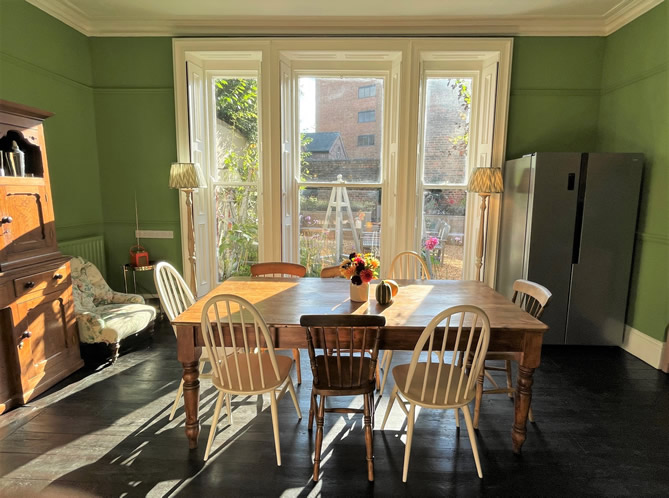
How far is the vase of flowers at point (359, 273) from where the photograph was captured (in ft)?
7.38

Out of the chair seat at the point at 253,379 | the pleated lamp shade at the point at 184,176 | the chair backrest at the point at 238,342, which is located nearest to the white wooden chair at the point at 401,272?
the chair seat at the point at 253,379

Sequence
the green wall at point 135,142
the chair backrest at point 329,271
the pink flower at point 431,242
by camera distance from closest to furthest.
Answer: the chair backrest at point 329,271 → the green wall at point 135,142 → the pink flower at point 431,242

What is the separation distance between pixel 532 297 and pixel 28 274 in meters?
3.33

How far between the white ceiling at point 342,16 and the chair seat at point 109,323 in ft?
8.71

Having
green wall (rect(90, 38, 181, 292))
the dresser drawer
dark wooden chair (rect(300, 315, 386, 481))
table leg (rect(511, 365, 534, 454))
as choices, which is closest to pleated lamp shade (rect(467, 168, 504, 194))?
table leg (rect(511, 365, 534, 454))

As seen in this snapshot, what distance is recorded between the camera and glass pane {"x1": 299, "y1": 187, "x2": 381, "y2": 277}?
4.24 m

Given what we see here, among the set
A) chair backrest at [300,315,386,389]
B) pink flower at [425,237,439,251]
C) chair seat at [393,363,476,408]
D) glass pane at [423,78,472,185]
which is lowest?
chair seat at [393,363,476,408]

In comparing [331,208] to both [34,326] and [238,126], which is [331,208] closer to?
[238,126]

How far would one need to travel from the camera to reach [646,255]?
3.25m

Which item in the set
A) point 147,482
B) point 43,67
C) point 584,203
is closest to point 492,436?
point 147,482

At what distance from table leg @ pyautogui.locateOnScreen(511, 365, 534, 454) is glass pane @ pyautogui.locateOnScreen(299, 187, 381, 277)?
8.03 ft

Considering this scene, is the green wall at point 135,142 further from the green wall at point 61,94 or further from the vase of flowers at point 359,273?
the vase of flowers at point 359,273

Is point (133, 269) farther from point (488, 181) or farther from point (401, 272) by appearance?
point (488, 181)

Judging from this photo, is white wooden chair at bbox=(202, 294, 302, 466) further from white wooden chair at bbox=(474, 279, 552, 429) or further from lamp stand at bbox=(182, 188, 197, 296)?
lamp stand at bbox=(182, 188, 197, 296)
